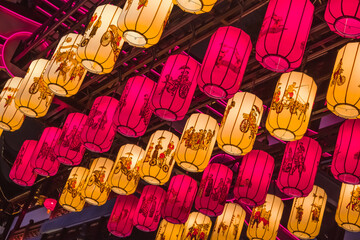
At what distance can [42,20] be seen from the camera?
27.7ft

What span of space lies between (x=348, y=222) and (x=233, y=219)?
2178 millimetres

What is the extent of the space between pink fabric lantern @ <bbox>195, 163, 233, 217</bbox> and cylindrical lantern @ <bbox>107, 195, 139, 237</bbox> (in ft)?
6.60

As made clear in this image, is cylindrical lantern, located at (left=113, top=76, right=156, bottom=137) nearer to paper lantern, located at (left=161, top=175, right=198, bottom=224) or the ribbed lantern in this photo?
the ribbed lantern

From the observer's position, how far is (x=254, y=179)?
5.58 metres

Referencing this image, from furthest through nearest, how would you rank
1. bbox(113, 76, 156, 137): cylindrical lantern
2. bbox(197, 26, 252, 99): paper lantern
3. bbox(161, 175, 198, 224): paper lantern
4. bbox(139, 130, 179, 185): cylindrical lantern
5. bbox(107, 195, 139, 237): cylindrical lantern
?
bbox(107, 195, 139, 237): cylindrical lantern < bbox(161, 175, 198, 224): paper lantern < bbox(139, 130, 179, 185): cylindrical lantern < bbox(113, 76, 156, 137): cylindrical lantern < bbox(197, 26, 252, 99): paper lantern

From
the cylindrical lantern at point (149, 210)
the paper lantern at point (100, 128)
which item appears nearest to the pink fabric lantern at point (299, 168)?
the paper lantern at point (100, 128)

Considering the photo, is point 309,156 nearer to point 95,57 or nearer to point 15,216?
point 95,57

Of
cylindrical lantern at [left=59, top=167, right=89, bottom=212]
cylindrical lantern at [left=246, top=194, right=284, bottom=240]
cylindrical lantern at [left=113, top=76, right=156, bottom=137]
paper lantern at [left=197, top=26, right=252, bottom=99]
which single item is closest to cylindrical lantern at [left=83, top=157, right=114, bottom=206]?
cylindrical lantern at [left=59, top=167, right=89, bottom=212]

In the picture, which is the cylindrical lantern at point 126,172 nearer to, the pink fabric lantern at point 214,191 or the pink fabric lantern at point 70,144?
the pink fabric lantern at point 70,144

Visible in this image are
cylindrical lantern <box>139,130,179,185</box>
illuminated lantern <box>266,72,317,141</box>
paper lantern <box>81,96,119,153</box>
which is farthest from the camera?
cylindrical lantern <box>139,130,179,185</box>

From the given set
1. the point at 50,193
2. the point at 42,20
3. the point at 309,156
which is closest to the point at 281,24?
the point at 309,156

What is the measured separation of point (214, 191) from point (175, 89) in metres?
1.81

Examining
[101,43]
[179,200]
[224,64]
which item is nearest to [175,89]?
[224,64]

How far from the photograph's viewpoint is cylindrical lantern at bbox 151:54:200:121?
483 cm
